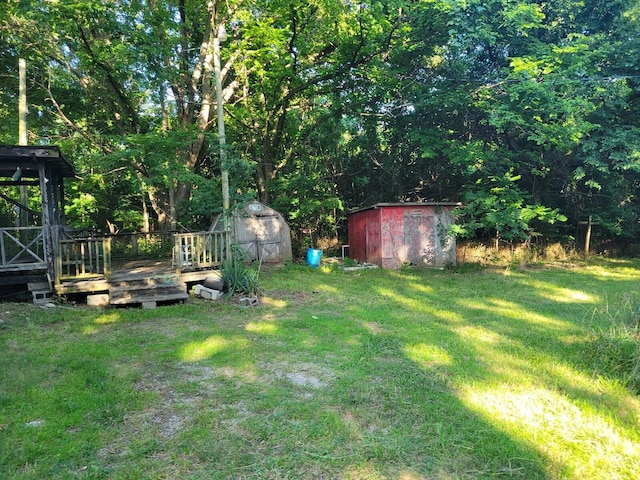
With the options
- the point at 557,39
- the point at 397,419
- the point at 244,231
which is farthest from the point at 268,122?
the point at 397,419

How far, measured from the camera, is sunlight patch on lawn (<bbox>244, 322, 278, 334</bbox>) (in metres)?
6.06

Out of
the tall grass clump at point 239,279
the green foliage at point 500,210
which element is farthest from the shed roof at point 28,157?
the green foliage at point 500,210

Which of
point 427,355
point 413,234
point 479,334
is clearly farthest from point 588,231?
point 427,355

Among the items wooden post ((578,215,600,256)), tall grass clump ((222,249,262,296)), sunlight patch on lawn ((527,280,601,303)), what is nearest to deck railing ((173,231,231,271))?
tall grass clump ((222,249,262,296))

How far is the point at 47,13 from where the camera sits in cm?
1017

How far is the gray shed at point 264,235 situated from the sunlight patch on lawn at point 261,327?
22.4ft

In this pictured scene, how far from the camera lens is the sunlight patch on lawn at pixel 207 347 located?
16.1 feet

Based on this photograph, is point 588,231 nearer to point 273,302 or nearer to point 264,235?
point 264,235

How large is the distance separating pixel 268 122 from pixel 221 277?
8.37m

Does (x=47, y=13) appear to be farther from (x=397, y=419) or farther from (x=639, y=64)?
(x=639, y=64)

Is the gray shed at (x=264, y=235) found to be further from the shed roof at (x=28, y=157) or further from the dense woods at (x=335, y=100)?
the shed roof at (x=28, y=157)

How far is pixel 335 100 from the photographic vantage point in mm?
15047

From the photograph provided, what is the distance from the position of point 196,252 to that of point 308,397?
235 inches

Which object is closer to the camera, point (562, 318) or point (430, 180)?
point (562, 318)
